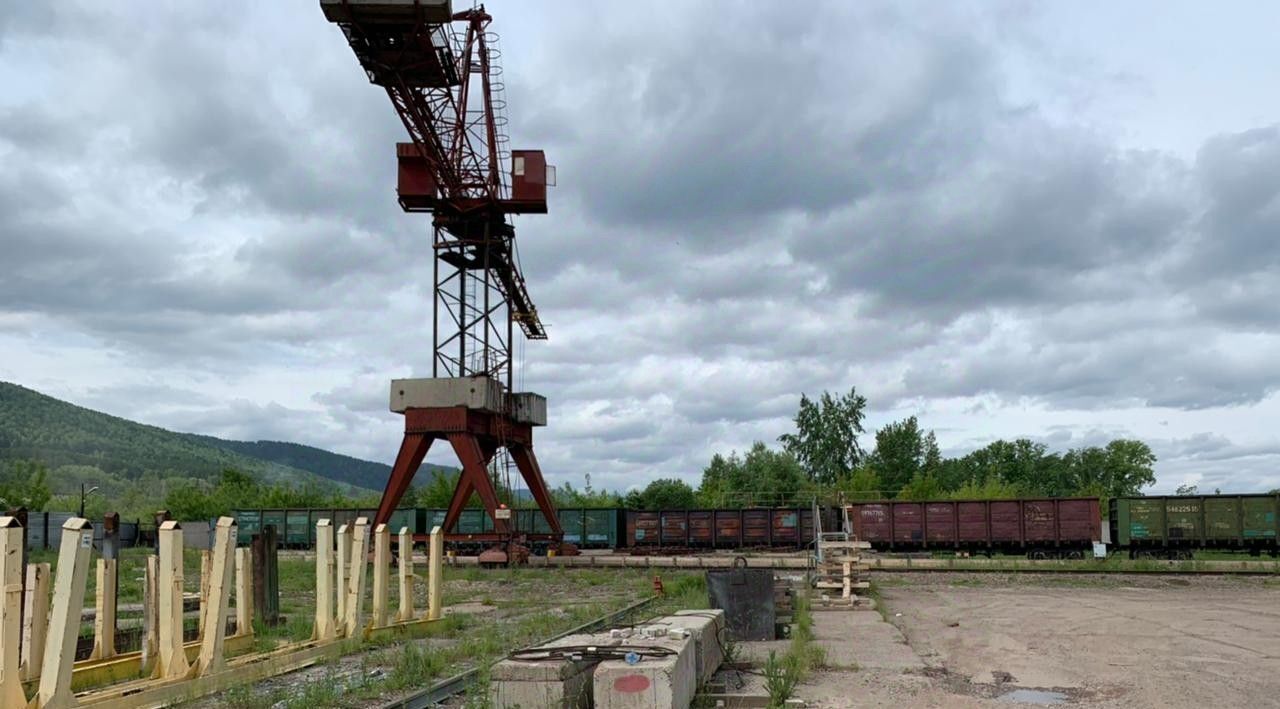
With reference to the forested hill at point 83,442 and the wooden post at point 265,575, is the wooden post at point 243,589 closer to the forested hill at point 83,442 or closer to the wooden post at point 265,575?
the wooden post at point 265,575

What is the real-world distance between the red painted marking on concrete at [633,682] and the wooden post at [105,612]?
18.9ft

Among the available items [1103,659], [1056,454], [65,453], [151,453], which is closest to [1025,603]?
[1103,659]

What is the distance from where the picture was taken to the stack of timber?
18.4 meters

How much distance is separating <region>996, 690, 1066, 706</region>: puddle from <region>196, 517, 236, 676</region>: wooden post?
697 cm

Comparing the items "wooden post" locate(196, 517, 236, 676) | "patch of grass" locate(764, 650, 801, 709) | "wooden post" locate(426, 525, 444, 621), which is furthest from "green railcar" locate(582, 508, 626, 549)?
"wooden post" locate(196, 517, 236, 676)

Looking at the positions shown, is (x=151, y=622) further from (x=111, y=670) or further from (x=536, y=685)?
(x=536, y=685)

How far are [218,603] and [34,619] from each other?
1595 millimetres

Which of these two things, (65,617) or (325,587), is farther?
(325,587)

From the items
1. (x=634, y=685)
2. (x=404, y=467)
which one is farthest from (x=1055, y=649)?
(x=404, y=467)

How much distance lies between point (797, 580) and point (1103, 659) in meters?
12.0

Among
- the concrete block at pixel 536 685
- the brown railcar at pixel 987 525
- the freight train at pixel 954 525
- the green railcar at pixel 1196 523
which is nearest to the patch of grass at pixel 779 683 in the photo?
the concrete block at pixel 536 685

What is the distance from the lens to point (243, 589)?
36.8 ft

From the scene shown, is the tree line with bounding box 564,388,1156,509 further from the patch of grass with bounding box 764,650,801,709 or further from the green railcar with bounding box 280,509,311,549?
the patch of grass with bounding box 764,650,801,709

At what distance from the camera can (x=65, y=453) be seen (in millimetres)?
156000
